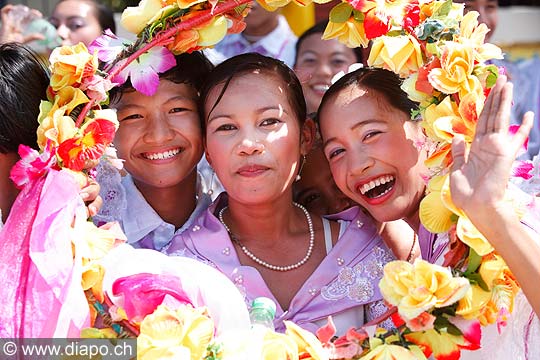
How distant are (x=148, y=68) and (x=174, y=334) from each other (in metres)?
0.86

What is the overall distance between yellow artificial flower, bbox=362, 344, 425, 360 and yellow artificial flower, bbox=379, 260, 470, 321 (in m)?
0.07

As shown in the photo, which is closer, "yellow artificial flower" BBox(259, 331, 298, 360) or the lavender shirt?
"yellow artificial flower" BBox(259, 331, 298, 360)

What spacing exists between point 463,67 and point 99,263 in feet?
3.41

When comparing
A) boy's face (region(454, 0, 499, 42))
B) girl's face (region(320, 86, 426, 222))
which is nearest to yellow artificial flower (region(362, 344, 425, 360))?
girl's face (region(320, 86, 426, 222))

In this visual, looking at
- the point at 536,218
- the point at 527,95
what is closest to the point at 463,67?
the point at 536,218

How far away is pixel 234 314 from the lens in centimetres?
210

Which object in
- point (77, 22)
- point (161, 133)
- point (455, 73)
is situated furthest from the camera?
point (77, 22)

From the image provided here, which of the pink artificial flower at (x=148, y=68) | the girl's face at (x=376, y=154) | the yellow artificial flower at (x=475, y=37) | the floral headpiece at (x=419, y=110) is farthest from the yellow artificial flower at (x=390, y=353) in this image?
the pink artificial flower at (x=148, y=68)

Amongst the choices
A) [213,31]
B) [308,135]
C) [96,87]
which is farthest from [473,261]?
[96,87]

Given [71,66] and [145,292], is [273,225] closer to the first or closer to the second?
[145,292]

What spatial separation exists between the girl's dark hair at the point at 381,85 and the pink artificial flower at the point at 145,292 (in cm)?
79

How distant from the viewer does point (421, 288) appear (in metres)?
1.96

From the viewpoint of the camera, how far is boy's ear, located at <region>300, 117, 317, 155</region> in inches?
106

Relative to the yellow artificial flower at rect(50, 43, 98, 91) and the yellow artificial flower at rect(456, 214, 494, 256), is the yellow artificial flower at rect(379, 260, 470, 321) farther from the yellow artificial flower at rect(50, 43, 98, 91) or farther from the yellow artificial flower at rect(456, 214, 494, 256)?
the yellow artificial flower at rect(50, 43, 98, 91)
